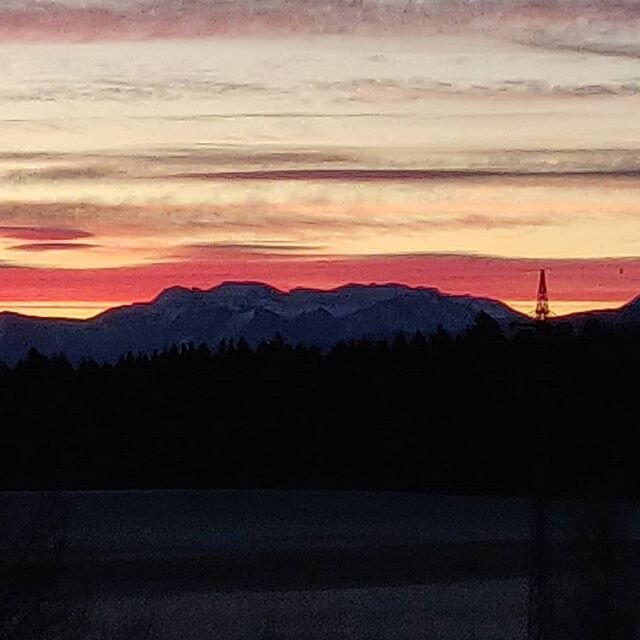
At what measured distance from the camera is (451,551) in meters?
54.7

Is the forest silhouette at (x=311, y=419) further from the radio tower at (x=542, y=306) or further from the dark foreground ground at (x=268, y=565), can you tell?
the radio tower at (x=542, y=306)

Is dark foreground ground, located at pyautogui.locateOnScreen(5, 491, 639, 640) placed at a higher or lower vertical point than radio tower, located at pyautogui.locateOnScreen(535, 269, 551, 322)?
lower

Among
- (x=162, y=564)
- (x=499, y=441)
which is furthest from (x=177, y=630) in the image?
(x=499, y=441)

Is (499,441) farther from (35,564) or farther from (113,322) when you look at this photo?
(113,322)

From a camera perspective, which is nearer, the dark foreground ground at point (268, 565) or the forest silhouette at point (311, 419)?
the dark foreground ground at point (268, 565)

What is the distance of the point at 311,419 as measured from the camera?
9038cm

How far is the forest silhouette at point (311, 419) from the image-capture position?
78.7 meters

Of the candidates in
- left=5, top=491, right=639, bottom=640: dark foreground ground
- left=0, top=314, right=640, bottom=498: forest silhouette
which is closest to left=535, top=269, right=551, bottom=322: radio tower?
left=5, top=491, right=639, bottom=640: dark foreground ground

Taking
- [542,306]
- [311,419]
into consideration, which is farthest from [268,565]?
[311,419]

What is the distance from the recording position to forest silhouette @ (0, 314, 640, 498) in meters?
78.7

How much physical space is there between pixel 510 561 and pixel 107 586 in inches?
497

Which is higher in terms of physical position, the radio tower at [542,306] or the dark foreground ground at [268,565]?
the radio tower at [542,306]

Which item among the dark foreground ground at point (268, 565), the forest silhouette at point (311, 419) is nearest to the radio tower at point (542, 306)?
the dark foreground ground at point (268, 565)

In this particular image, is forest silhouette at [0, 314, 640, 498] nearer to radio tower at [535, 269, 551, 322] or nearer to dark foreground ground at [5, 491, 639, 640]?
dark foreground ground at [5, 491, 639, 640]
